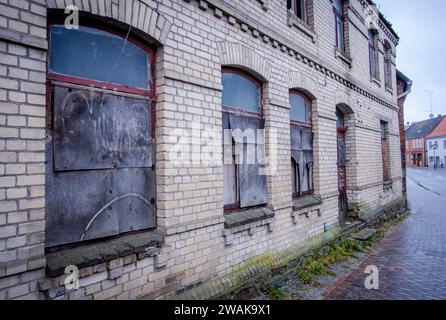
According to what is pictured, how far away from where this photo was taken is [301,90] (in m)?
6.21

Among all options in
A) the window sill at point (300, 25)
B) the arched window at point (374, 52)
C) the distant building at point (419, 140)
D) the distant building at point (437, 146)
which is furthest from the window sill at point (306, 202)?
the distant building at point (419, 140)

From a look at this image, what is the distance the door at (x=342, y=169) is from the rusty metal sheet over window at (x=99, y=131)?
6.28 meters

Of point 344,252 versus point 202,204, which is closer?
point 202,204

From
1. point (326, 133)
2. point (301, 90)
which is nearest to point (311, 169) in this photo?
point (326, 133)

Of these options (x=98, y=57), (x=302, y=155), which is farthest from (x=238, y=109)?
(x=98, y=57)

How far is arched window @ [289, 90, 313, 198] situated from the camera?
6.00 meters

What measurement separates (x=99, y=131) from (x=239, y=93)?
241cm

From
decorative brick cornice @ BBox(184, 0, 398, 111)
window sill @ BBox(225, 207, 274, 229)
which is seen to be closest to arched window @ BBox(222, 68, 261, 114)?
decorative brick cornice @ BBox(184, 0, 398, 111)

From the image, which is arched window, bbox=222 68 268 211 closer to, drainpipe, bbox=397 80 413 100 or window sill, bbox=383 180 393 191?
window sill, bbox=383 180 393 191

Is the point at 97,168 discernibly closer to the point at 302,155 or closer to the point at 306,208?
the point at 306,208

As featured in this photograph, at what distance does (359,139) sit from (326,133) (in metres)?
2.38

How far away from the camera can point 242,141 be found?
464 cm

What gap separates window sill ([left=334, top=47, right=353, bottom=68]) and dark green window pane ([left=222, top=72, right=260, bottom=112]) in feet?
12.0

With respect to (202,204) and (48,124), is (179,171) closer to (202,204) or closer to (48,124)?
(202,204)
